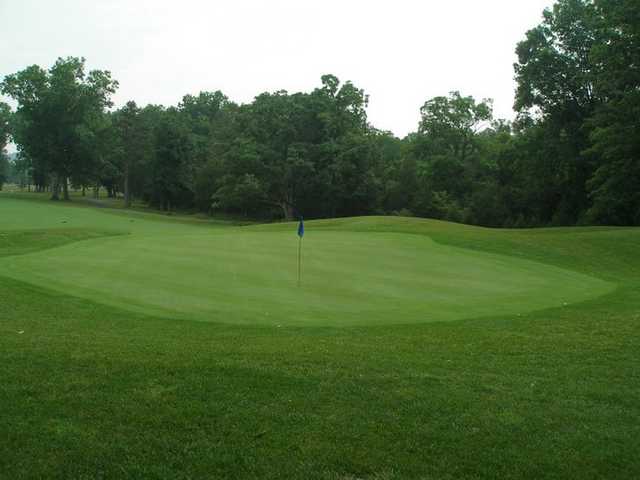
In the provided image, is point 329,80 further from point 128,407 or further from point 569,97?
point 128,407

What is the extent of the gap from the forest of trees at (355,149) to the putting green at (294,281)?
86.5 feet

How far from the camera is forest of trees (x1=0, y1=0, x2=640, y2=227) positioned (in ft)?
153

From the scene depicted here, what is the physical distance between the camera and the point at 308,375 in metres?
5.92

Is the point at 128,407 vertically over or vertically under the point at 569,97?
under

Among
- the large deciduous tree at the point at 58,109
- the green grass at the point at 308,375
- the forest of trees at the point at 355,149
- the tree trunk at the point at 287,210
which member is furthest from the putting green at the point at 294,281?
the large deciduous tree at the point at 58,109

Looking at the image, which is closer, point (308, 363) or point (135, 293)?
point (308, 363)

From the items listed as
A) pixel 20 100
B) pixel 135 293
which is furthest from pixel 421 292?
pixel 20 100

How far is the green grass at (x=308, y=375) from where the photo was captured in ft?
13.8

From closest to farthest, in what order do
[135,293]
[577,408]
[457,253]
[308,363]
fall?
1. [577,408]
2. [308,363]
3. [135,293]
4. [457,253]

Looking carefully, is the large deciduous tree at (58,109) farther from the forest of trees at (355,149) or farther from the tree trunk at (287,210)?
the tree trunk at (287,210)

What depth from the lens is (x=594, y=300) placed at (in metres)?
12.6

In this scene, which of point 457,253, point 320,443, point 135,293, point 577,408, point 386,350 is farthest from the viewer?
point 457,253

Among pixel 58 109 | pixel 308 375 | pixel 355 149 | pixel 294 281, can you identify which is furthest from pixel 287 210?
pixel 308 375

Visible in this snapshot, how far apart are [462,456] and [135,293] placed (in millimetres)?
8243
